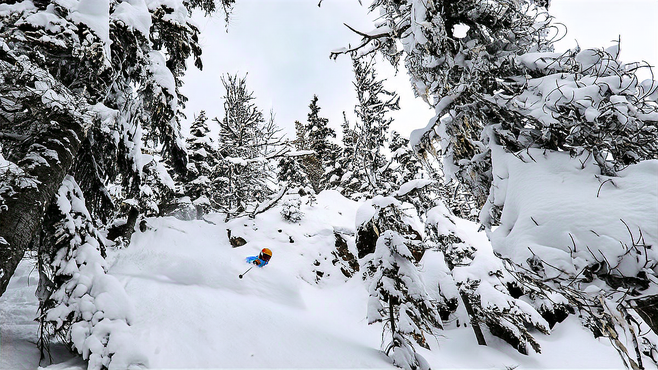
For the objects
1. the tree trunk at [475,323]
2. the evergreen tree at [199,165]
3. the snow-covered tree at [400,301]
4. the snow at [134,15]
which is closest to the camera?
the snow at [134,15]

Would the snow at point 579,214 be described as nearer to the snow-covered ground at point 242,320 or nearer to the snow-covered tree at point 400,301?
the snow-covered tree at point 400,301

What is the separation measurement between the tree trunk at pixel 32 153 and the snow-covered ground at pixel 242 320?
4.12 feet

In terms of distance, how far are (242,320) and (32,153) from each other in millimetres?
3612

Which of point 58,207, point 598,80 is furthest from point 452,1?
point 58,207

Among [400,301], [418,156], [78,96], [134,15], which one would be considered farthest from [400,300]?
[134,15]

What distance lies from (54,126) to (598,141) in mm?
6275

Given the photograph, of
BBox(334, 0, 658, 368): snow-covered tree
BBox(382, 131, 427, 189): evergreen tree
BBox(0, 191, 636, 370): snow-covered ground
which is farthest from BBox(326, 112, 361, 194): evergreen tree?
BBox(334, 0, 658, 368): snow-covered tree

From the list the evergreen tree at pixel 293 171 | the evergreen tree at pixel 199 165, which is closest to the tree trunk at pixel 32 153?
the evergreen tree at pixel 199 165

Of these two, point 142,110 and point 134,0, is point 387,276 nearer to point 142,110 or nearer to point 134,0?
point 142,110

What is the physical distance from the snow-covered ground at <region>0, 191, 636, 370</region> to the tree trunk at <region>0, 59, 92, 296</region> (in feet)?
4.12

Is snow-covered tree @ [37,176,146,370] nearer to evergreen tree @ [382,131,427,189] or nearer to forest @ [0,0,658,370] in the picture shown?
forest @ [0,0,658,370]

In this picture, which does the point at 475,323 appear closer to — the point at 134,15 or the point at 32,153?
the point at 32,153

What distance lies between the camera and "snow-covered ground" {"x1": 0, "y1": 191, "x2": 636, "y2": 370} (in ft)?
11.4

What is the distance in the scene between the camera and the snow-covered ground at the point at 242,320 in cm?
348
